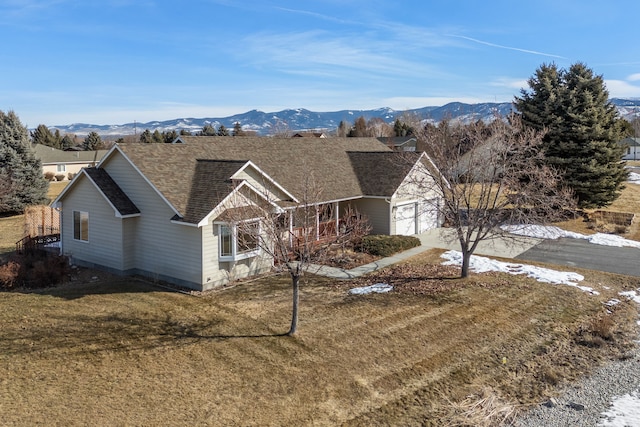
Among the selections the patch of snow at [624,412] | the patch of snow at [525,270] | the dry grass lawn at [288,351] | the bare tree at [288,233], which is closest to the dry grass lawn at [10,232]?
the dry grass lawn at [288,351]

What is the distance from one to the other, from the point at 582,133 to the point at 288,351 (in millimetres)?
27953

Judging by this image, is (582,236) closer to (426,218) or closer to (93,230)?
(426,218)

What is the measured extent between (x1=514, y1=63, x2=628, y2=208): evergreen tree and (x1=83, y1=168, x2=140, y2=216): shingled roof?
26.2 meters

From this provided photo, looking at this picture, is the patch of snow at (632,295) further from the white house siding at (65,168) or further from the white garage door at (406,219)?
the white house siding at (65,168)

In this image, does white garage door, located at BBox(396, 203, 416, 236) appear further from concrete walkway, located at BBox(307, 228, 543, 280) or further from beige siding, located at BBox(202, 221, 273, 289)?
beige siding, located at BBox(202, 221, 273, 289)

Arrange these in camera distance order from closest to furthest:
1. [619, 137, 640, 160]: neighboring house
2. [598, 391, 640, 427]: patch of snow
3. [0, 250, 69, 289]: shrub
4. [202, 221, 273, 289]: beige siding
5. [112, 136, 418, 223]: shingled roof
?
[598, 391, 640, 427]: patch of snow → [202, 221, 273, 289]: beige siding → [0, 250, 69, 289]: shrub → [112, 136, 418, 223]: shingled roof → [619, 137, 640, 160]: neighboring house

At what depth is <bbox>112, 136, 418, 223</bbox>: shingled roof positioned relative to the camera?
18.7 m

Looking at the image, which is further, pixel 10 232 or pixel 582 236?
pixel 10 232

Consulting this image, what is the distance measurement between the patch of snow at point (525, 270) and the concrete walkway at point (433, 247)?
3.35 ft

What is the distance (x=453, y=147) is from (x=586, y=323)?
8.72 meters

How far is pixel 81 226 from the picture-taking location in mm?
21422

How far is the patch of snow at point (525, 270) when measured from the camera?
1916 cm

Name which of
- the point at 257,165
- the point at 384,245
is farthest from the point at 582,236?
the point at 257,165

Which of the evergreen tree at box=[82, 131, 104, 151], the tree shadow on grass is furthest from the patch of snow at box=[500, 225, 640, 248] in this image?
the evergreen tree at box=[82, 131, 104, 151]
